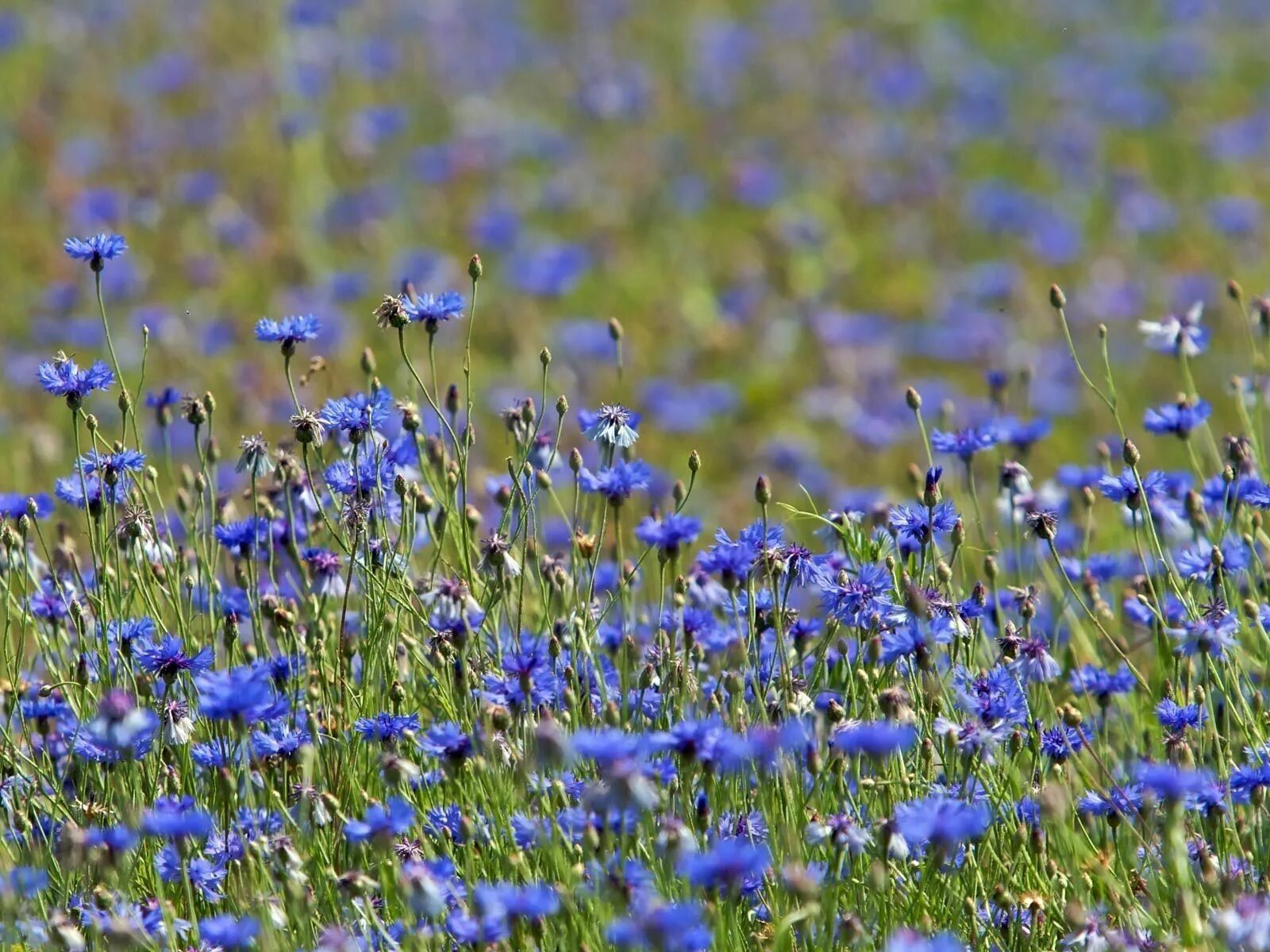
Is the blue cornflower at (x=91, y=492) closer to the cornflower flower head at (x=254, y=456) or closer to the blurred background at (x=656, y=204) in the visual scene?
the cornflower flower head at (x=254, y=456)

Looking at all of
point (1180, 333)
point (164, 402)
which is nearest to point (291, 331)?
point (164, 402)

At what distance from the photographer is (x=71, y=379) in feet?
8.62

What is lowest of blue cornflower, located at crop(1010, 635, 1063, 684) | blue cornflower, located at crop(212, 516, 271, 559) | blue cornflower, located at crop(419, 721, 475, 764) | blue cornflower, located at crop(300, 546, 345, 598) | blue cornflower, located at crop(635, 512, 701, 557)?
blue cornflower, located at crop(1010, 635, 1063, 684)

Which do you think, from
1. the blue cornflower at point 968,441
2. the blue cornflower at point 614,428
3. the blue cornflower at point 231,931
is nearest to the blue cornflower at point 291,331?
the blue cornflower at point 614,428

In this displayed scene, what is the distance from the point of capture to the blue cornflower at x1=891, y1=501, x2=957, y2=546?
2.62m

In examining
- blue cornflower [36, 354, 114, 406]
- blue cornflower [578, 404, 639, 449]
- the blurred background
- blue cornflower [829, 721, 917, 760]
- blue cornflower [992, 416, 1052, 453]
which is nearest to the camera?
blue cornflower [829, 721, 917, 760]

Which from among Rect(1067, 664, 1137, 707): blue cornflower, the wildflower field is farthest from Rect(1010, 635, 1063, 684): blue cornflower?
Rect(1067, 664, 1137, 707): blue cornflower

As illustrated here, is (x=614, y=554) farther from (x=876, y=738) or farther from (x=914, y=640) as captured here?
(x=876, y=738)

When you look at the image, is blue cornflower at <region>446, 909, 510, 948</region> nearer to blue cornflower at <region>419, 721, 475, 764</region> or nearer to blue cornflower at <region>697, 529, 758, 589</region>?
blue cornflower at <region>419, 721, 475, 764</region>

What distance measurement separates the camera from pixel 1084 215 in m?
8.22

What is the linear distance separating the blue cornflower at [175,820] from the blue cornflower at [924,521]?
114cm

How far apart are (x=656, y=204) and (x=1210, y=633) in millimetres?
5863

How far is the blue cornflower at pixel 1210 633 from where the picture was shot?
2338 millimetres

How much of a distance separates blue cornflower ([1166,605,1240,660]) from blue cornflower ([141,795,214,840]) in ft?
4.28
